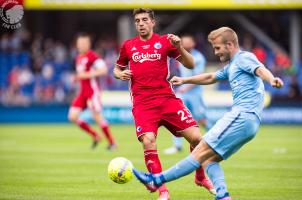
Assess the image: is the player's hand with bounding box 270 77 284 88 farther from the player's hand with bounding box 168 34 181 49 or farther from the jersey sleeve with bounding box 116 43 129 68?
the jersey sleeve with bounding box 116 43 129 68

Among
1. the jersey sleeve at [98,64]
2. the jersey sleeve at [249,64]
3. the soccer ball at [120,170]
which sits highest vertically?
the jersey sleeve at [249,64]

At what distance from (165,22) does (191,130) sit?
24.2 m

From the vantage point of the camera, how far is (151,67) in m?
10.1

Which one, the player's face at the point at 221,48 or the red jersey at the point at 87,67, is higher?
the player's face at the point at 221,48

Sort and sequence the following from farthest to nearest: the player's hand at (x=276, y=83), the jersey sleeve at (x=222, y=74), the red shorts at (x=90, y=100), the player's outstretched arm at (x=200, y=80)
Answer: the red shorts at (x=90, y=100)
the player's outstretched arm at (x=200, y=80)
the jersey sleeve at (x=222, y=74)
the player's hand at (x=276, y=83)

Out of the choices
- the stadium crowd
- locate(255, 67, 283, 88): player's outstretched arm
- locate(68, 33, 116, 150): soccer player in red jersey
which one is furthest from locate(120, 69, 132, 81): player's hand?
the stadium crowd

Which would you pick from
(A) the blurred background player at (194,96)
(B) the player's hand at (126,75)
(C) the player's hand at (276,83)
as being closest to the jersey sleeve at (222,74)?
(C) the player's hand at (276,83)

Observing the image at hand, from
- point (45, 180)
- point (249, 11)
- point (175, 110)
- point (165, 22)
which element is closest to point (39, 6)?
point (165, 22)

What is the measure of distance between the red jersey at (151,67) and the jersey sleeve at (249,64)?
1904mm

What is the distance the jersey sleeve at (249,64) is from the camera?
27.2 feet

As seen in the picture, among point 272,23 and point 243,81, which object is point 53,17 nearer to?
point 272,23

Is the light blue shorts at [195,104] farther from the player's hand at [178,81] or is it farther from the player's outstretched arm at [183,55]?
A: the player's hand at [178,81]

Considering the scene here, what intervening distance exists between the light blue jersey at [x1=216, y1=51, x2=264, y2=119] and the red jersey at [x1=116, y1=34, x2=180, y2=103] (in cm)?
179

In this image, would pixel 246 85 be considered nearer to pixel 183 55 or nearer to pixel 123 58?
pixel 183 55
